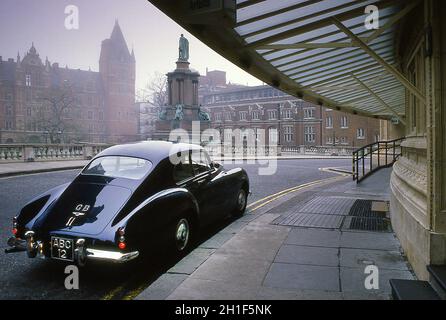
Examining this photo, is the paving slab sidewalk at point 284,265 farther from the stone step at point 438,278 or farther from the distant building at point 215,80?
the distant building at point 215,80

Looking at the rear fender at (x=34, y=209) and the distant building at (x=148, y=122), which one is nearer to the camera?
the rear fender at (x=34, y=209)

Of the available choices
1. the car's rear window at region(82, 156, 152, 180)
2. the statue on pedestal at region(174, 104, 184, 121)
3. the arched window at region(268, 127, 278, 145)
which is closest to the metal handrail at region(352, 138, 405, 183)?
the car's rear window at region(82, 156, 152, 180)

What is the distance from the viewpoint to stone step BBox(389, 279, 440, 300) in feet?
11.3

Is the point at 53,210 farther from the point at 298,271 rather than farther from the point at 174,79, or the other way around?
the point at 174,79

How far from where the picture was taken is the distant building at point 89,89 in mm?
92688

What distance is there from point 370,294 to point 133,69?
4488 inches

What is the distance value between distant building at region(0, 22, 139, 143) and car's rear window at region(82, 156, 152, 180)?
86210 millimetres

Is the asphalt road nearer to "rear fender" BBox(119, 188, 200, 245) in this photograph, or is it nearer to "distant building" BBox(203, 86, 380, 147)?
"rear fender" BBox(119, 188, 200, 245)

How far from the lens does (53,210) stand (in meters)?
4.94

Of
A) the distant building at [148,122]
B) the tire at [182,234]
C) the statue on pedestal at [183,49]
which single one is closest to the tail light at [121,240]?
the tire at [182,234]

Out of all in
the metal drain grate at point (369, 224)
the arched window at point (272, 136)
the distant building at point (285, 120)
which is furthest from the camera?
the arched window at point (272, 136)

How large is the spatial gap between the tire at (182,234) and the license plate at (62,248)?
1.40 metres

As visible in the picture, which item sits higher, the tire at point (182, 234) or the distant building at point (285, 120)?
the distant building at point (285, 120)
